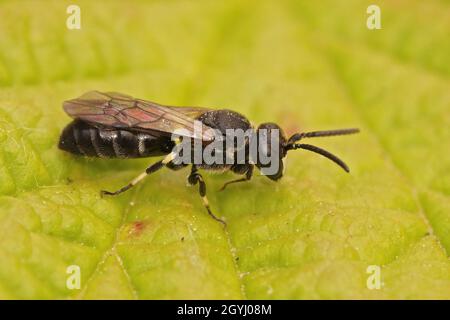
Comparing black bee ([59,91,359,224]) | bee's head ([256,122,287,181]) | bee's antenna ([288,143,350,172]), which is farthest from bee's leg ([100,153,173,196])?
bee's antenna ([288,143,350,172])

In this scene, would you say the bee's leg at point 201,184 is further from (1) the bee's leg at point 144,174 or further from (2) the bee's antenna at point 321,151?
Result: (2) the bee's antenna at point 321,151

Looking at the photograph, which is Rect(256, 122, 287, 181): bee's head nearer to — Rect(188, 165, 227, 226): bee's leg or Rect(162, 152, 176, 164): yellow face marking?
Rect(188, 165, 227, 226): bee's leg

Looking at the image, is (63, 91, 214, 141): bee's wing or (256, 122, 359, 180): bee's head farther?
(256, 122, 359, 180): bee's head

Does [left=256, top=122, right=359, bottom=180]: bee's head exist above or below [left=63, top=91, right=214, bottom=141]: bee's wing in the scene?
below

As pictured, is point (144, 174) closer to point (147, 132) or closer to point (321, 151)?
point (147, 132)

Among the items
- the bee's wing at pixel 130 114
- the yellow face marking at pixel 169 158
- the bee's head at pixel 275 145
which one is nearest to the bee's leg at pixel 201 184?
the yellow face marking at pixel 169 158

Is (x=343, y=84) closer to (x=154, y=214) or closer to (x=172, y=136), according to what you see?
(x=172, y=136)

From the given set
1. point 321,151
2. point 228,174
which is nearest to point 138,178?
point 228,174
